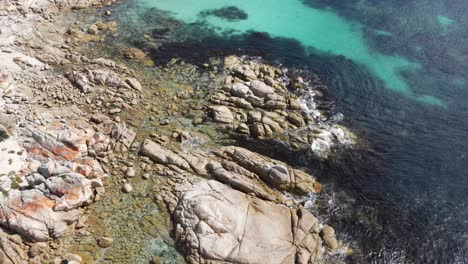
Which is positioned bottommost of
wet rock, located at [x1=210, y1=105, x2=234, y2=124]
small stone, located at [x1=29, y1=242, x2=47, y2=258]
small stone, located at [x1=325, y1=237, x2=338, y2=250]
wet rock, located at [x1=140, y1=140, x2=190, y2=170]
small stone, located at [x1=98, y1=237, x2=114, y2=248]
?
small stone, located at [x1=29, y1=242, x2=47, y2=258]

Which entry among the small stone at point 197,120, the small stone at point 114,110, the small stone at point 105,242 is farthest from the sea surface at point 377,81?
the small stone at point 105,242

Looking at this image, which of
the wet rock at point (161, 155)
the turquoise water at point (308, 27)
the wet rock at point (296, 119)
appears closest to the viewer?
the wet rock at point (161, 155)

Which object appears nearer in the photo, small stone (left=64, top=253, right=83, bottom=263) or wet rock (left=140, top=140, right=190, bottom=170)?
small stone (left=64, top=253, right=83, bottom=263)

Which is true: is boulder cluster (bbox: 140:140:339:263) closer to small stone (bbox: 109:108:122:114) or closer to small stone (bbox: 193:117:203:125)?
small stone (bbox: 193:117:203:125)

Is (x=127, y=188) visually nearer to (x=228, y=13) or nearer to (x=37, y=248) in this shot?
(x=37, y=248)

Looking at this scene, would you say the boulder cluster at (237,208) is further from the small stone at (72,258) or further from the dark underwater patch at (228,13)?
the dark underwater patch at (228,13)

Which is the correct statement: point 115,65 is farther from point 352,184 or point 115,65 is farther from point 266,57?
point 352,184

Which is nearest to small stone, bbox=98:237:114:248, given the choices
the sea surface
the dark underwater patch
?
the sea surface

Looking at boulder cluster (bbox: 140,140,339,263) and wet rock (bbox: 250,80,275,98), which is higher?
wet rock (bbox: 250,80,275,98)
